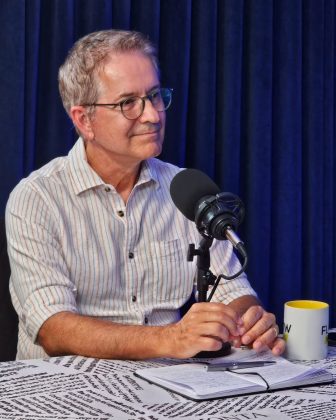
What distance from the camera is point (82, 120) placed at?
213cm

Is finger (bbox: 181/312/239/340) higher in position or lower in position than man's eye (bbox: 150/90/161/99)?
lower

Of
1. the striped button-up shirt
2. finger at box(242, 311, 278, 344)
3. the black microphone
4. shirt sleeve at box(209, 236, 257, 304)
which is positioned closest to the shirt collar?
the striped button-up shirt

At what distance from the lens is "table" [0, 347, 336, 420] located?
1195mm

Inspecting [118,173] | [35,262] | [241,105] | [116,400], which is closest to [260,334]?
[116,400]

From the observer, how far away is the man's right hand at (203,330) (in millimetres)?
1490

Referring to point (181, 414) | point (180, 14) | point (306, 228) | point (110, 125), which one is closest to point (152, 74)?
point (110, 125)

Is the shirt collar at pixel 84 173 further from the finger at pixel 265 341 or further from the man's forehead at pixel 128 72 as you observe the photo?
the finger at pixel 265 341

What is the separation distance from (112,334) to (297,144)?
1654 mm

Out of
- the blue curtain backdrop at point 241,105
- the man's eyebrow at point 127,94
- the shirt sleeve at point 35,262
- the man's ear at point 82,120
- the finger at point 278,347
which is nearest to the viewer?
the finger at point 278,347

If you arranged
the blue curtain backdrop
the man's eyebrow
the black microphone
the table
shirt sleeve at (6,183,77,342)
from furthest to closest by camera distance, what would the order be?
1. the blue curtain backdrop
2. the man's eyebrow
3. shirt sleeve at (6,183,77,342)
4. the black microphone
5. the table

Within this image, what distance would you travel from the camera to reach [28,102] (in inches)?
93.4

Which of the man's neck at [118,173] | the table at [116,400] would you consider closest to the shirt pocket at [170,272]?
the man's neck at [118,173]

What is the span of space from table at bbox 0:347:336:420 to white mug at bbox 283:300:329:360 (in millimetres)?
206

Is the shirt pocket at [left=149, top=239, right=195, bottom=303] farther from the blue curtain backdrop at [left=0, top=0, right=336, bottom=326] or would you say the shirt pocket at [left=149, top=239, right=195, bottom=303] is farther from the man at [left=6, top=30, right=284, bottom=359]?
the blue curtain backdrop at [left=0, top=0, right=336, bottom=326]
